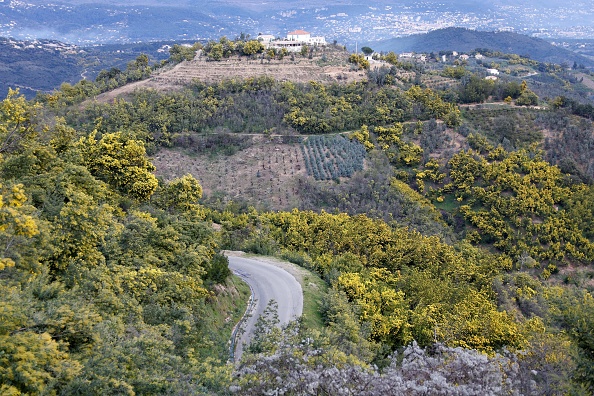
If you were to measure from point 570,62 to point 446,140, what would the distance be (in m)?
108

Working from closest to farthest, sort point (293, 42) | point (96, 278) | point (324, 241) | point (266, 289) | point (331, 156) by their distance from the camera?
point (96, 278) → point (266, 289) → point (324, 241) → point (331, 156) → point (293, 42)

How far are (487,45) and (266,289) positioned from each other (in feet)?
423

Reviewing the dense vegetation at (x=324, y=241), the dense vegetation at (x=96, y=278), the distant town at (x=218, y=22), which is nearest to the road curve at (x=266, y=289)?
the dense vegetation at (x=324, y=241)

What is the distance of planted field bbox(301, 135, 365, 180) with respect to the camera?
38688mm

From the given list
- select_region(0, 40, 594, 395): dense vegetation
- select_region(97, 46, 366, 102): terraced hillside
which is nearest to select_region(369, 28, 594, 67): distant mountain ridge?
select_region(97, 46, 366, 102): terraced hillside

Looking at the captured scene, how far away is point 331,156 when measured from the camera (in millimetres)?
40844

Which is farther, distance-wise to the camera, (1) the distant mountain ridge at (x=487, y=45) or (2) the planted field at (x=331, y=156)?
(1) the distant mountain ridge at (x=487, y=45)

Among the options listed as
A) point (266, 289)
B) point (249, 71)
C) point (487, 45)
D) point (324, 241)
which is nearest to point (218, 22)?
point (487, 45)

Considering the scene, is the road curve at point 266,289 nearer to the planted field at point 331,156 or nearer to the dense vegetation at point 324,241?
the dense vegetation at point 324,241

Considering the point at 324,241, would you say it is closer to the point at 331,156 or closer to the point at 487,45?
the point at 331,156

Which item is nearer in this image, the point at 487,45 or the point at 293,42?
the point at 293,42

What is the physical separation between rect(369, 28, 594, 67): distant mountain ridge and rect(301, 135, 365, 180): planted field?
94620 millimetres

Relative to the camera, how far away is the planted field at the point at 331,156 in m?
38.7

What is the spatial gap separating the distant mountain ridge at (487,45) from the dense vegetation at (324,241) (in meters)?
85.4
